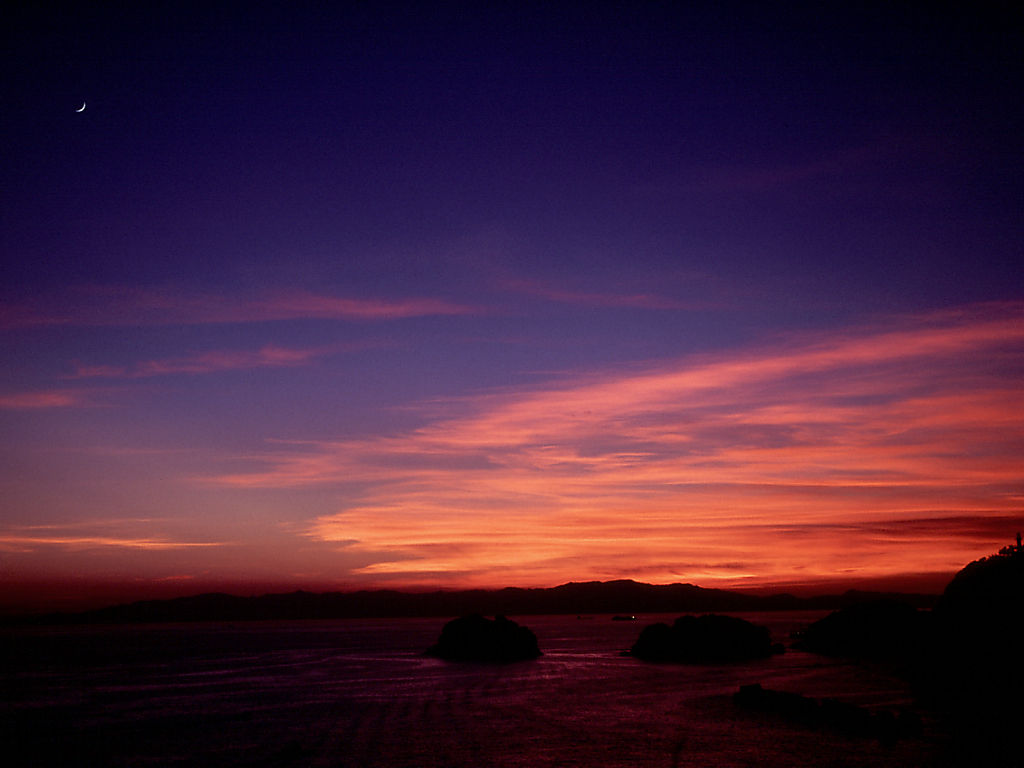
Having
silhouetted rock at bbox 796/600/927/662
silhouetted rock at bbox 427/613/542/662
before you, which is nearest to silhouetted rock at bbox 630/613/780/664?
silhouetted rock at bbox 796/600/927/662

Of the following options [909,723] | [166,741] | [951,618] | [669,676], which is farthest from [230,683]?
[951,618]

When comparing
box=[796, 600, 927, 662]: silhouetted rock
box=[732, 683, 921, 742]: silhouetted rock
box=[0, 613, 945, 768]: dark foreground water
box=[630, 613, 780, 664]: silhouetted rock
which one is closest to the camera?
box=[0, 613, 945, 768]: dark foreground water

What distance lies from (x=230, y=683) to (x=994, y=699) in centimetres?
8627

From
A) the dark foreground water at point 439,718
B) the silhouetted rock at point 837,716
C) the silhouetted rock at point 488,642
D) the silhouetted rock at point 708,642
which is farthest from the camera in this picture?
the silhouetted rock at point 488,642

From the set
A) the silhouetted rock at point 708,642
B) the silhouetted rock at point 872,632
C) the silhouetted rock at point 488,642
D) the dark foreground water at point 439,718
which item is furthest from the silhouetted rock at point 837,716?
the silhouetted rock at point 488,642

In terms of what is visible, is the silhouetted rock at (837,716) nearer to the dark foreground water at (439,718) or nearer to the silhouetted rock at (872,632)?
the dark foreground water at (439,718)

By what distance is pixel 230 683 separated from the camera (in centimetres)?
9962

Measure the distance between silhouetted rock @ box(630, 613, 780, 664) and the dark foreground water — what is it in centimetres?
1196

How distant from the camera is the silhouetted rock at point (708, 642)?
422 feet

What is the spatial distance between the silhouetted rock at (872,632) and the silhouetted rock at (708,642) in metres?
11.7

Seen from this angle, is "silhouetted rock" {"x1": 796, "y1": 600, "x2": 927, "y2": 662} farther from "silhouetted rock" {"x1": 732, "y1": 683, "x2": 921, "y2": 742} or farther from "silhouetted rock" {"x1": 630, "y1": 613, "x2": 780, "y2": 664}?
"silhouetted rock" {"x1": 732, "y1": 683, "x2": 921, "y2": 742}

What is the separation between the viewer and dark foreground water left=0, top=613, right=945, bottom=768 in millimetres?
49219

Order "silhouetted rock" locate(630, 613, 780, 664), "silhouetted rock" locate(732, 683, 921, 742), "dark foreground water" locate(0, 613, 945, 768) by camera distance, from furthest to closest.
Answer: "silhouetted rock" locate(630, 613, 780, 664) → "silhouetted rock" locate(732, 683, 921, 742) → "dark foreground water" locate(0, 613, 945, 768)

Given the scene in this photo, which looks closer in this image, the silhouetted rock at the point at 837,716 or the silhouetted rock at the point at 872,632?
the silhouetted rock at the point at 837,716
